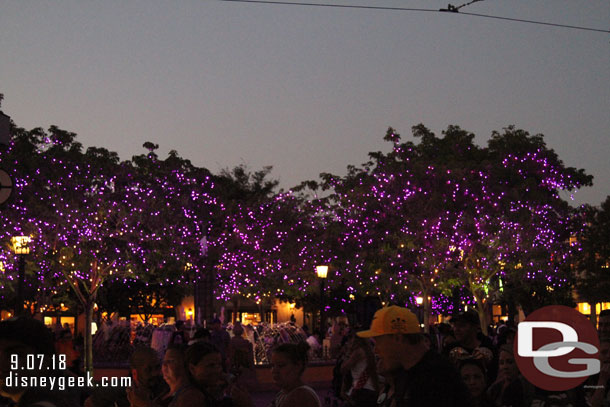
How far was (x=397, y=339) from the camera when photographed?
461 cm

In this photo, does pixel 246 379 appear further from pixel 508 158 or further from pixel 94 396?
pixel 508 158

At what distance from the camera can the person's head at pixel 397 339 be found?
451cm

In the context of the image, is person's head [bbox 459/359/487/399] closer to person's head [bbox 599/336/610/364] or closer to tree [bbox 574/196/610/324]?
person's head [bbox 599/336/610/364]

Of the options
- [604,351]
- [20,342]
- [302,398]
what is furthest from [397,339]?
[604,351]

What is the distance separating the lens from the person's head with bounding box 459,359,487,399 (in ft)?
23.7

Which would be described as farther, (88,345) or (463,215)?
(463,215)

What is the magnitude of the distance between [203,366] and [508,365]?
2.54 m

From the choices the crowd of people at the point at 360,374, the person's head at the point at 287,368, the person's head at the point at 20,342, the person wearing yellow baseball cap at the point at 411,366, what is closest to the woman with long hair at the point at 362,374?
the crowd of people at the point at 360,374

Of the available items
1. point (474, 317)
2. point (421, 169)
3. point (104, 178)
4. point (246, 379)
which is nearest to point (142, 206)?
point (104, 178)

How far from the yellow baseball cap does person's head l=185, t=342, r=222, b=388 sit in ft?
7.37

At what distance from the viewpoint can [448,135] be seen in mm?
48969

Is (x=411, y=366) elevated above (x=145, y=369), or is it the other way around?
(x=145, y=369)

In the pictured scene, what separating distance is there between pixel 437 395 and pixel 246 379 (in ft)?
29.4

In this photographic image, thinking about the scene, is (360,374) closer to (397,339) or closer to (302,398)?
(302,398)
